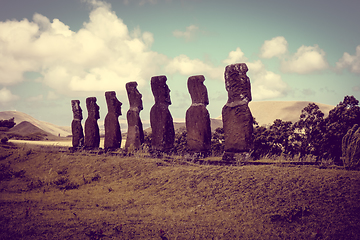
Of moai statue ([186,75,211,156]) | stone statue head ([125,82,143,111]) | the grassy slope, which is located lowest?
the grassy slope

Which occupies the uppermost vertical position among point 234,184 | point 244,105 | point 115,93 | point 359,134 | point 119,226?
point 115,93

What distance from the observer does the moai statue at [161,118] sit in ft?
38.9

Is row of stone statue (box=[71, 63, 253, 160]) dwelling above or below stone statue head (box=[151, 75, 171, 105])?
below

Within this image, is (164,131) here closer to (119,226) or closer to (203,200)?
(203,200)

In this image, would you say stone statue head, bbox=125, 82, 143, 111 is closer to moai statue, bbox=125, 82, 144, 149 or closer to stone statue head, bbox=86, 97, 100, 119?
moai statue, bbox=125, 82, 144, 149

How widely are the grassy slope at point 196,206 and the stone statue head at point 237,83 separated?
2635 mm

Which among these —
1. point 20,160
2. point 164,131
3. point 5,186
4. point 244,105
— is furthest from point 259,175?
point 20,160

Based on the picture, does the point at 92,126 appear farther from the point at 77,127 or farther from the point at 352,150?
the point at 352,150

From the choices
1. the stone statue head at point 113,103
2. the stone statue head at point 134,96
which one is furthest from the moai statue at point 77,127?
the stone statue head at point 134,96

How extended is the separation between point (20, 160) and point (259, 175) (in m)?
11.0

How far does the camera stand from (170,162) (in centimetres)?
1017

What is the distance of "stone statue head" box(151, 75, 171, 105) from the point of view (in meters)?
12.2

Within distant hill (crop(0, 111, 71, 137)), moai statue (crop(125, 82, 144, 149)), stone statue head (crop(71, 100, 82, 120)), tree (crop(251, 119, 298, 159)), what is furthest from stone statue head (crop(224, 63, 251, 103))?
distant hill (crop(0, 111, 71, 137))

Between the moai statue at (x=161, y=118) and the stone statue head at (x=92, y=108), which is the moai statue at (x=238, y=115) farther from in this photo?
the stone statue head at (x=92, y=108)
